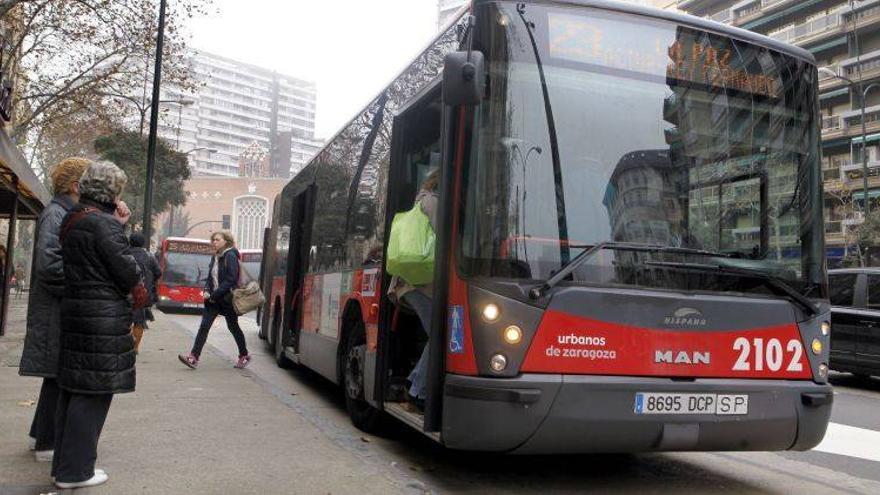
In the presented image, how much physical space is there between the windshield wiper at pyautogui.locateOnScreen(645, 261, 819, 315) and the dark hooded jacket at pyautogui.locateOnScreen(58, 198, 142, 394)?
292cm

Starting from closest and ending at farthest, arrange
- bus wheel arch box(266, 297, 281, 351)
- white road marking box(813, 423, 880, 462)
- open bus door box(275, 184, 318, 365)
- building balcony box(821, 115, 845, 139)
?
white road marking box(813, 423, 880, 462)
open bus door box(275, 184, 318, 365)
bus wheel arch box(266, 297, 281, 351)
building balcony box(821, 115, 845, 139)

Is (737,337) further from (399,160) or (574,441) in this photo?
(399,160)

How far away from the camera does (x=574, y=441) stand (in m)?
4.16

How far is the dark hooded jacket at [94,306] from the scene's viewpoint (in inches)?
152

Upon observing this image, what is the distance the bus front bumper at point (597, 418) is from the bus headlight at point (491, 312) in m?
0.32


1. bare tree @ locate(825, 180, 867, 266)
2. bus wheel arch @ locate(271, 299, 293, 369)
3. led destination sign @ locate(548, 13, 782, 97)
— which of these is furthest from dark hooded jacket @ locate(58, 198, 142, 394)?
bare tree @ locate(825, 180, 867, 266)

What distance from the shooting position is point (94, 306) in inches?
153

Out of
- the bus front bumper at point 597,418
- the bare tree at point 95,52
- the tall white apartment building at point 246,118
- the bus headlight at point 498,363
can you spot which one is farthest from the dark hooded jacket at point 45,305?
the tall white apartment building at point 246,118

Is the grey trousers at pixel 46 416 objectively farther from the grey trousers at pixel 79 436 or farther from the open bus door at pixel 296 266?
the open bus door at pixel 296 266

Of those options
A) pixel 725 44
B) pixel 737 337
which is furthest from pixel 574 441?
pixel 725 44

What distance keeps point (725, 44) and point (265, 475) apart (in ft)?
12.6

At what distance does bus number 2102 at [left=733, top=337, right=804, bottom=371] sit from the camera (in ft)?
14.7

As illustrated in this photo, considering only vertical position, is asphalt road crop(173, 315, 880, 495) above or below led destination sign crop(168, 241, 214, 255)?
below

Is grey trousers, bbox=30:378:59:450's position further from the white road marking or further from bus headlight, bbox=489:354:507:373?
the white road marking
